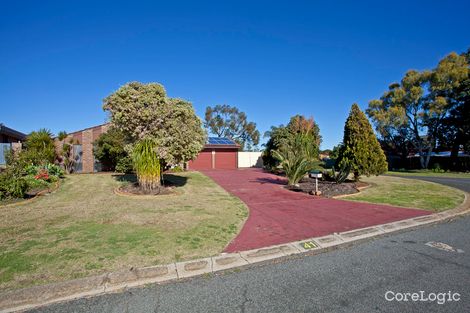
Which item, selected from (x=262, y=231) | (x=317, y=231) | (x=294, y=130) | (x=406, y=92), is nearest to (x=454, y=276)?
(x=317, y=231)

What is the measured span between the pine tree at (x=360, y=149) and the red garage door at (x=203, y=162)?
14646mm

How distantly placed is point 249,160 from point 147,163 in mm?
21927

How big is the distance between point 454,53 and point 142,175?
31.6 meters

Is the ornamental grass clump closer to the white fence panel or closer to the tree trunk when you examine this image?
the white fence panel

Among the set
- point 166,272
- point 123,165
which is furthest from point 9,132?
point 166,272

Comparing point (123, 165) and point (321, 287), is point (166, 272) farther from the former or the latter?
point (123, 165)

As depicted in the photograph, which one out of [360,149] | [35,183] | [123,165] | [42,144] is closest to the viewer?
[35,183]

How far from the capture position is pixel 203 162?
81.9 feet

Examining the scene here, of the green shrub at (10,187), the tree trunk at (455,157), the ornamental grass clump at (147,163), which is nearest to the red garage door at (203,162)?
the ornamental grass clump at (147,163)

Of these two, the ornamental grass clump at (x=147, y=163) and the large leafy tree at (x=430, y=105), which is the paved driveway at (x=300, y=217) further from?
the large leafy tree at (x=430, y=105)

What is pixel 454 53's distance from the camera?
24734mm

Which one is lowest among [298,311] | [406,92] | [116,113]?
[298,311]

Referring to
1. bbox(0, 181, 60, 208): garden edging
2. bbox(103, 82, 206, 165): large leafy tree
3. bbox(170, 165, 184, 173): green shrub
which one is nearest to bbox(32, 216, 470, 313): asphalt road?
bbox(0, 181, 60, 208): garden edging

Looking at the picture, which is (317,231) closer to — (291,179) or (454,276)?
(454,276)
